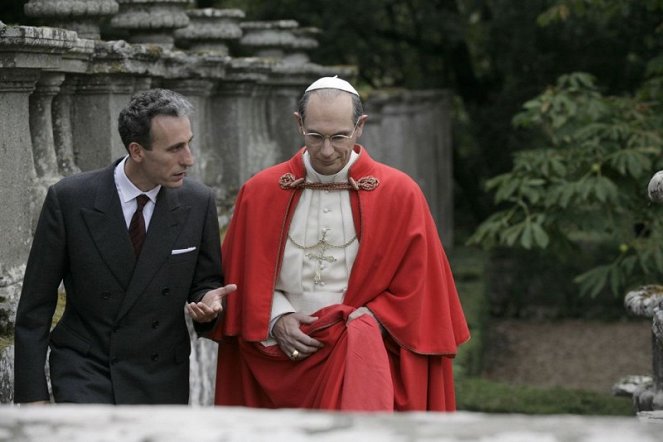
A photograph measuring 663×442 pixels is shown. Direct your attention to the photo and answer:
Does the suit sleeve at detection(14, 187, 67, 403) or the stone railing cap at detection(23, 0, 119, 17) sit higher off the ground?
the stone railing cap at detection(23, 0, 119, 17)

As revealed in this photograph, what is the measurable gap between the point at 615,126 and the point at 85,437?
7481mm

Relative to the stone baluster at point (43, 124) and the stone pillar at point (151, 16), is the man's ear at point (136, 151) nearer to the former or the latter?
the stone baluster at point (43, 124)

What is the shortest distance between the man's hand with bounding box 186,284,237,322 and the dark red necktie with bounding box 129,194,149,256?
249mm

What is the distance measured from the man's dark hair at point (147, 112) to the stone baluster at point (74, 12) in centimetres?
175

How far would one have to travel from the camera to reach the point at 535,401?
391 inches

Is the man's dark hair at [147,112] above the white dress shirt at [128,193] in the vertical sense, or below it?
above

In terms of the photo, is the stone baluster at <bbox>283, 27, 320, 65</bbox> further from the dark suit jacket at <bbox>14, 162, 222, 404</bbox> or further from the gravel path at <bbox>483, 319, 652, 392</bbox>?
the dark suit jacket at <bbox>14, 162, 222, 404</bbox>

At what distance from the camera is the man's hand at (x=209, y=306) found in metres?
4.35

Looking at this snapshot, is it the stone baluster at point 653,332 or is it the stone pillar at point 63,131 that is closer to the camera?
the stone baluster at point 653,332

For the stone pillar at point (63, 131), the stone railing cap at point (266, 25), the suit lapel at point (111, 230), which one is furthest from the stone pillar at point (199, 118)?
the suit lapel at point (111, 230)

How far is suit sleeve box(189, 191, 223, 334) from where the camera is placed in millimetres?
4590

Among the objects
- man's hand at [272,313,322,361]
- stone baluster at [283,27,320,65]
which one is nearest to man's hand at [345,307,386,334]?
man's hand at [272,313,322,361]

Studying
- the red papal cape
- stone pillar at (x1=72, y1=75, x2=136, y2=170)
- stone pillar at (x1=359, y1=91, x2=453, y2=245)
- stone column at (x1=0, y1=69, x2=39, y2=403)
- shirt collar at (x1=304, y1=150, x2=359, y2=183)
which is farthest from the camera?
stone pillar at (x1=359, y1=91, x2=453, y2=245)

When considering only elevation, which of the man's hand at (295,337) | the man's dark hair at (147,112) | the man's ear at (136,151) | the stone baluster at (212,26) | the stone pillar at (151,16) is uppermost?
the stone baluster at (212,26)
